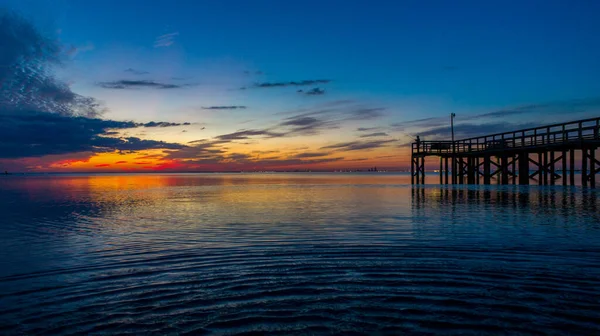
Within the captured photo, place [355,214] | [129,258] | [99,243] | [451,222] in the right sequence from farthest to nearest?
[355,214], [451,222], [99,243], [129,258]

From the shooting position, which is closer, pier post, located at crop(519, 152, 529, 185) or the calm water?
the calm water

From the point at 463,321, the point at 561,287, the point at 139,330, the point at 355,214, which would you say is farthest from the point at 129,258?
the point at 355,214

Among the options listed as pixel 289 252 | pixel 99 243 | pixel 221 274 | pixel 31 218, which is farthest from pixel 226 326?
pixel 31 218

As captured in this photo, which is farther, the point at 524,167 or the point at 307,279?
the point at 524,167

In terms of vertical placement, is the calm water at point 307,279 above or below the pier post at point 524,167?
below

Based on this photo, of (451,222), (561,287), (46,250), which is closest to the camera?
(561,287)

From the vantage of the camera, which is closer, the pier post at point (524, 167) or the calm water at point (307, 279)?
the calm water at point (307, 279)

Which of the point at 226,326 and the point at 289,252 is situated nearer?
the point at 226,326

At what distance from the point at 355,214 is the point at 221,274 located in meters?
12.3

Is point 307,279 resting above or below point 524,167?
below

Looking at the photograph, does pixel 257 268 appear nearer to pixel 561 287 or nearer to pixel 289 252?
pixel 289 252

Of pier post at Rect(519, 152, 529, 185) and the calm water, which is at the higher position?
pier post at Rect(519, 152, 529, 185)

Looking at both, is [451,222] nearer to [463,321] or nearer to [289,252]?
[289,252]

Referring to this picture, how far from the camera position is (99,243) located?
12602 mm
